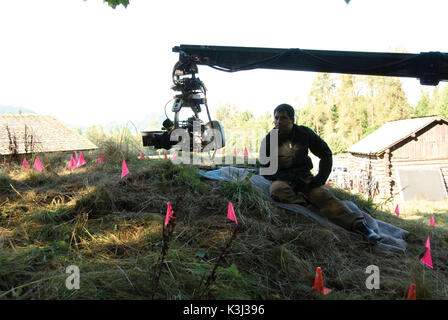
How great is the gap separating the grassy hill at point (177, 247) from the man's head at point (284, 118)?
0.90 meters

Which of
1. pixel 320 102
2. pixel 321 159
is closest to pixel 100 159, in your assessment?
pixel 321 159

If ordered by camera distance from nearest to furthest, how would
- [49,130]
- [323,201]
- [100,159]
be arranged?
[323,201] → [100,159] → [49,130]

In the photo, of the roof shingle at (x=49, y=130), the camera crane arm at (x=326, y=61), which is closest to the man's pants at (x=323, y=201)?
the camera crane arm at (x=326, y=61)

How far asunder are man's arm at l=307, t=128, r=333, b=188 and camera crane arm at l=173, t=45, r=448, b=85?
2.97 ft

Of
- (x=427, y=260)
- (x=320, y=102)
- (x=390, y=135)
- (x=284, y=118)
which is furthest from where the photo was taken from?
(x=320, y=102)

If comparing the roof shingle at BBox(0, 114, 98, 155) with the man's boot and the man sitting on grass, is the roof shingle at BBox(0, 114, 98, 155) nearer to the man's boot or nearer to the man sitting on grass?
the man sitting on grass

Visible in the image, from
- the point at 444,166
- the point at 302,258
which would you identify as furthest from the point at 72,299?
the point at 444,166

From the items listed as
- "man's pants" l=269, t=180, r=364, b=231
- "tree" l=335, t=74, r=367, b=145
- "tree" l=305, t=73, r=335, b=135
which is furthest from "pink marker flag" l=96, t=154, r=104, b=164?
"tree" l=335, t=74, r=367, b=145

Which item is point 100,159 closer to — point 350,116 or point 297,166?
point 297,166

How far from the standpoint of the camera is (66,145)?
1997 cm

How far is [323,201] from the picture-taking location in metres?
3.11

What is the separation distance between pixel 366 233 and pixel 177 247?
2.05 metres
